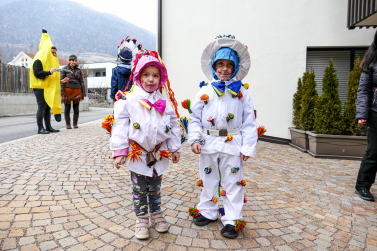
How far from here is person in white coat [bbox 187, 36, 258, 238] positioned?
2.22 m

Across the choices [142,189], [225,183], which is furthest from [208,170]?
[142,189]

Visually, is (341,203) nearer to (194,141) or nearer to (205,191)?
(205,191)

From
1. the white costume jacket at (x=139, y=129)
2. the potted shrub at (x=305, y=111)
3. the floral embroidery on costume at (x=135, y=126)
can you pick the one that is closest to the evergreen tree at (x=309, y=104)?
the potted shrub at (x=305, y=111)

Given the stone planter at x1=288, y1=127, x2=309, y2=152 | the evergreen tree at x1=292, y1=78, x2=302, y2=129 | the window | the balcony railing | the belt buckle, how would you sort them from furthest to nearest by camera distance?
1. the window
2. the evergreen tree at x1=292, y1=78, x2=302, y2=129
3. the stone planter at x1=288, y1=127, x2=309, y2=152
4. the balcony railing
5. the belt buckle

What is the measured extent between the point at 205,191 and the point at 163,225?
0.51 m

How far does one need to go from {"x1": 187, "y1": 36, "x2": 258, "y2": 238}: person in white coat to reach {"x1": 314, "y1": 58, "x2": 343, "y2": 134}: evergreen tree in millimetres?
3778

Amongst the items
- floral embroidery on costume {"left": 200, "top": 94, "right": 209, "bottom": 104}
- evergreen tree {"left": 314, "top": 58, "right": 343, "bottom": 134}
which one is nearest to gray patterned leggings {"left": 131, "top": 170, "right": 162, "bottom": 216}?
floral embroidery on costume {"left": 200, "top": 94, "right": 209, "bottom": 104}

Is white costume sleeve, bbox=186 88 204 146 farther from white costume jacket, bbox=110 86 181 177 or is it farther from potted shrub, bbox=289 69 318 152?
potted shrub, bbox=289 69 318 152

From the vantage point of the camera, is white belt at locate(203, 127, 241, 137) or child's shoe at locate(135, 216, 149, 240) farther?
white belt at locate(203, 127, 241, 137)

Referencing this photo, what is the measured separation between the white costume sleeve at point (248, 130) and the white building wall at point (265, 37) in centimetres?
478

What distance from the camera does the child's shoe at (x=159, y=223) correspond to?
2.21 metres

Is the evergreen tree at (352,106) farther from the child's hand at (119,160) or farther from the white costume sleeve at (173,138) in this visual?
the child's hand at (119,160)

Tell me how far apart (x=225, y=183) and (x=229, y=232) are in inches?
17.0

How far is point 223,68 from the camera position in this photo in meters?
2.28
